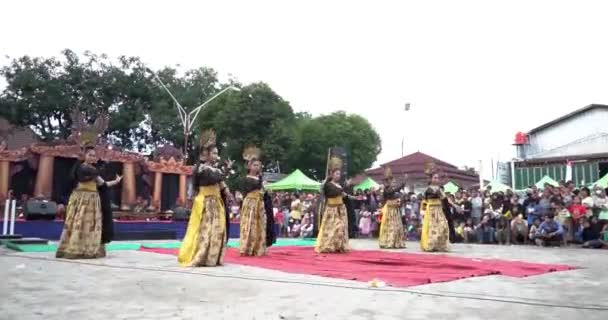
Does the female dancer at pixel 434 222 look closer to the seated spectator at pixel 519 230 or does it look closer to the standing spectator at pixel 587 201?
the seated spectator at pixel 519 230

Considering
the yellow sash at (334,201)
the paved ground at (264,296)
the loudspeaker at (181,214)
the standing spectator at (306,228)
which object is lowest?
the paved ground at (264,296)

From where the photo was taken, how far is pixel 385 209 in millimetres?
12828

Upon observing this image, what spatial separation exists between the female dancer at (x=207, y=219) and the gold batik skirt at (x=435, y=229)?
5014 mm

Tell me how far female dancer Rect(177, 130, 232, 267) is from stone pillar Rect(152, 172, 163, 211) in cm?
1326

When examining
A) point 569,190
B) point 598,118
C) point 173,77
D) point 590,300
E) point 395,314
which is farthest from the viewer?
point 173,77

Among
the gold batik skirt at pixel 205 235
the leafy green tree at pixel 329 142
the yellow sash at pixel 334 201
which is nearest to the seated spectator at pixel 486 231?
the yellow sash at pixel 334 201

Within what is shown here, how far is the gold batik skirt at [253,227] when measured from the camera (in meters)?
9.46

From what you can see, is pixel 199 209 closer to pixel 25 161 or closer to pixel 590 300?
pixel 590 300

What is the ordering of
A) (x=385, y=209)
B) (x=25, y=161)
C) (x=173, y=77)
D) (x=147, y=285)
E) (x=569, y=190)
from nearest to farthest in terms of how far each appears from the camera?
1. (x=147, y=285)
2. (x=385, y=209)
3. (x=569, y=190)
4. (x=25, y=161)
5. (x=173, y=77)

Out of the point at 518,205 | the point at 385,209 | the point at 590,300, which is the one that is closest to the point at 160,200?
the point at 385,209

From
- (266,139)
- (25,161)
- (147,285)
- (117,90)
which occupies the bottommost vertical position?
(147,285)

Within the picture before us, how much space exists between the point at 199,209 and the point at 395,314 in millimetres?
4355

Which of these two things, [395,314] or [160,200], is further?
[160,200]

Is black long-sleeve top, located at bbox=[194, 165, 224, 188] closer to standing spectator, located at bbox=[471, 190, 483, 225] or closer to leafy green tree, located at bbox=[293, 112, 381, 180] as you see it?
standing spectator, located at bbox=[471, 190, 483, 225]
